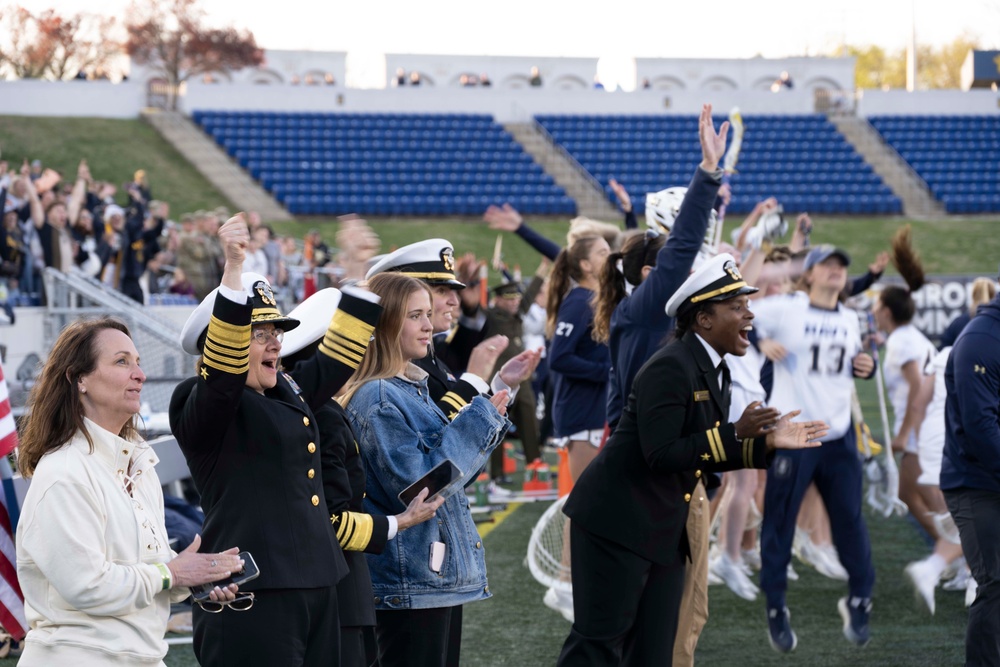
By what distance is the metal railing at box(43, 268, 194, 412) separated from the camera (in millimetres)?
11055

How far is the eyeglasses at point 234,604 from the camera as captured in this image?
320 cm

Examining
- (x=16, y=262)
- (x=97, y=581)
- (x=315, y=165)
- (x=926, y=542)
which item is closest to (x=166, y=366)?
(x=16, y=262)

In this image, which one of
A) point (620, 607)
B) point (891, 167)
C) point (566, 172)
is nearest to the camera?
point (620, 607)

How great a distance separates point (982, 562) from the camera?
15.2 ft

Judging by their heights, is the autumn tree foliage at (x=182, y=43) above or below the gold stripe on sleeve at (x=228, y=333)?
above

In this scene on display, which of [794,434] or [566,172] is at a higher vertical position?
[566,172]

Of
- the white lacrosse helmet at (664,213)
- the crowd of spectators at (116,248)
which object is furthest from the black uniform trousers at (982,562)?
the crowd of spectators at (116,248)

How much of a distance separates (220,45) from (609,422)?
138 ft

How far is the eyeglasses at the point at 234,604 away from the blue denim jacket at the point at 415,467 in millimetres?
711

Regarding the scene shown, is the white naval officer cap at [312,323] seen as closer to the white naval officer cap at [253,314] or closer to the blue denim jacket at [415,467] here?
the blue denim jacket at [415,467]

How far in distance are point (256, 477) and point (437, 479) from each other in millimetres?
581

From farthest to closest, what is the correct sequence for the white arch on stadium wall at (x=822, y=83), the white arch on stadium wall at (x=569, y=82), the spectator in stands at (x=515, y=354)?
1. the white arch on stadium wall at (x=569, y=82)
2. the white arch on stadium wall at (x=822, y=83)
3. the spectator in stands at (x=515, y=354)

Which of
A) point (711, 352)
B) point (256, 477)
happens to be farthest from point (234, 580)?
point (711, 352)

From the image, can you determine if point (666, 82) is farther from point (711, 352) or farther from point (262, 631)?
point (262, 631)
